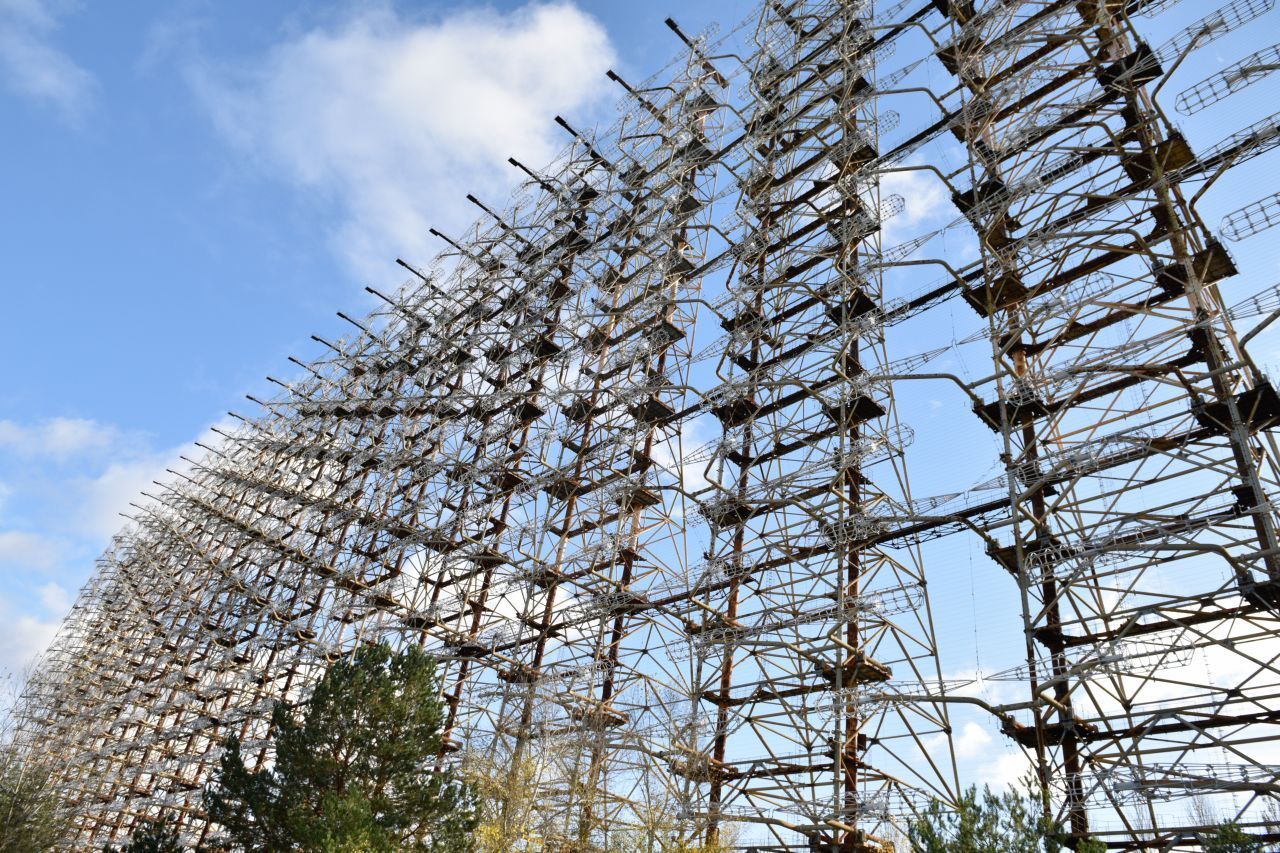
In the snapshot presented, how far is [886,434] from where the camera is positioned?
21.4m

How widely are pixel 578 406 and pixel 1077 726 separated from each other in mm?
19381

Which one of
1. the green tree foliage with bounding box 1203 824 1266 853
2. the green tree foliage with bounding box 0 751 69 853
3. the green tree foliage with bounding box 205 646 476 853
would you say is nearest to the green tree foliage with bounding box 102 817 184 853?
the green tree foliage with bounding box 205 646 476 853

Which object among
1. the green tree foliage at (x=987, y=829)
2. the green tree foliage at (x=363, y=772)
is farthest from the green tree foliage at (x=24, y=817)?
the green tree foliage at (x=987, y=829)

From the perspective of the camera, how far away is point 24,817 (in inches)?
1142

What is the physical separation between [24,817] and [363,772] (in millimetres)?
18023

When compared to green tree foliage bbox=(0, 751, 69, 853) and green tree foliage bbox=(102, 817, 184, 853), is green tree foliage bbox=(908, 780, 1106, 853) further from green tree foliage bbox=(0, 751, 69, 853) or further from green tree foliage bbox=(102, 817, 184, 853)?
green tree foliage bbox=(0, 751, 69, 853)

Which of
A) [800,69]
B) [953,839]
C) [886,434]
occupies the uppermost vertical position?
[800,69]

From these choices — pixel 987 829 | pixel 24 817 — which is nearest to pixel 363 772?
pixel 987 829

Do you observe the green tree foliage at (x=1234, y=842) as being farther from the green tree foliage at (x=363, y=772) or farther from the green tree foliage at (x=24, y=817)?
the green tree foliage at (x=24, y=817)

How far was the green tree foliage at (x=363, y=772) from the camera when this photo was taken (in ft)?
58.3

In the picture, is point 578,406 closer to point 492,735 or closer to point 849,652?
point 492,735

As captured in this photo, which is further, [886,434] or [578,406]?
[578,406]

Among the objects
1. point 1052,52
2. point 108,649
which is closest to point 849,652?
point 1052,52

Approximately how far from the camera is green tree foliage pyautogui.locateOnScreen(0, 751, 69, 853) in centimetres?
2838
